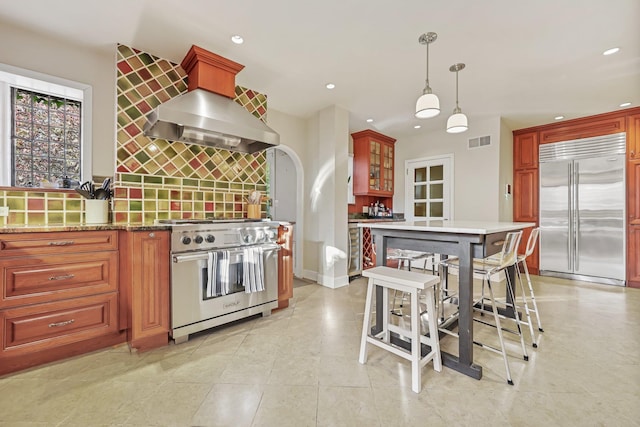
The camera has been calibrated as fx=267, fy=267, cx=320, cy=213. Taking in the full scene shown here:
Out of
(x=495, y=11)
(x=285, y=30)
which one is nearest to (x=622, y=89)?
(x=495, y=11)

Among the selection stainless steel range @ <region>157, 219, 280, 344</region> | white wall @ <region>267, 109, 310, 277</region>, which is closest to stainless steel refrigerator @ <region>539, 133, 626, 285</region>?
white wall @ <region>267, 109, 310, 277</region>

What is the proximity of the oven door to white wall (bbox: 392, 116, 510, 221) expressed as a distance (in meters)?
3.46

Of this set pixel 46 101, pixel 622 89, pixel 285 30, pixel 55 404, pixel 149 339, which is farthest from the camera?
pixel 622 89

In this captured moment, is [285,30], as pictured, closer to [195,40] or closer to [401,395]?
[195,40]

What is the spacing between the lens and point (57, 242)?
1.75 meters

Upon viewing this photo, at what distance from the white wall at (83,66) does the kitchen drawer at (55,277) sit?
3.22 feet

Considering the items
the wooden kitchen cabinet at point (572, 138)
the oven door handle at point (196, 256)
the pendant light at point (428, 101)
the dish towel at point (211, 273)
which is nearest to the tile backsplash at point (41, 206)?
the oven door handle at point (196, 256)

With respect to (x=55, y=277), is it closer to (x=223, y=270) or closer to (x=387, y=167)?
(x=223, y=270)

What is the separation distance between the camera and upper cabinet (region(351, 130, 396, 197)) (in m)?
4.68

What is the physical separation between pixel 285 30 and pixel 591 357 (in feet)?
11.0

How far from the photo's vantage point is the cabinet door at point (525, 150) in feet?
14.8

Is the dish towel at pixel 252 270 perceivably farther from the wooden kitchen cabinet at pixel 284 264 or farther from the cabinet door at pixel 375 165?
the cabinet door at pixel 375 165

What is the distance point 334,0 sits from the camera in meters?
1.86

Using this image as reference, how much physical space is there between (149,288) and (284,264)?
→ 122 centimetres
